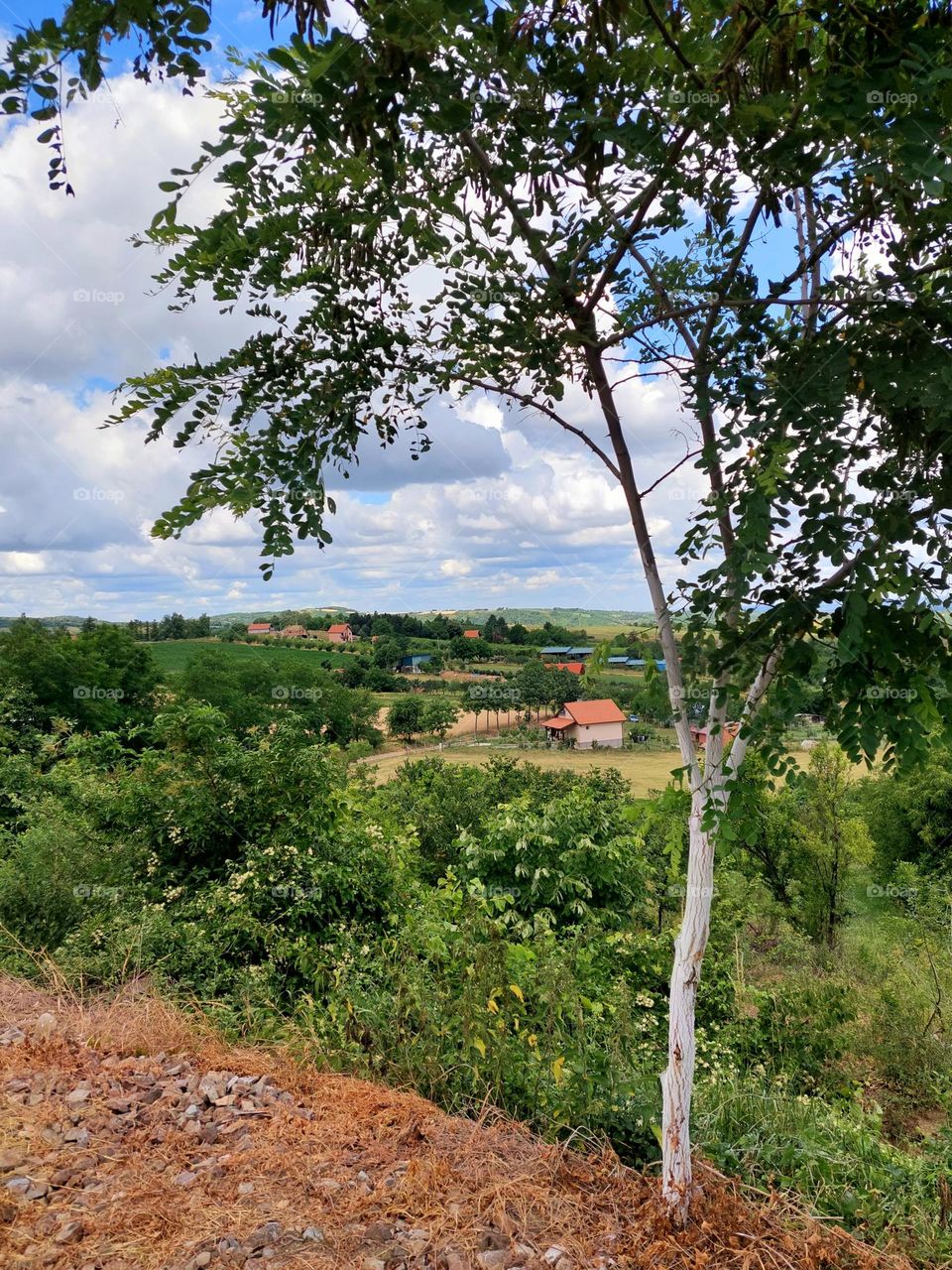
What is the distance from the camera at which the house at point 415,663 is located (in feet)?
59.1

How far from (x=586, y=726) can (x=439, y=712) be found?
18.3 ft

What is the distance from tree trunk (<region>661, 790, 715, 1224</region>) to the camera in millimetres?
2143

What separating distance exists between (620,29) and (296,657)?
55.6 ft

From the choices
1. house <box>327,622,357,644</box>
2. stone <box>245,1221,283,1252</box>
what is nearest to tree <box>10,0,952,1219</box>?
stone <box>245,1221,283,1252</box>

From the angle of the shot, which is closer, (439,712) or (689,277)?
(689,277)

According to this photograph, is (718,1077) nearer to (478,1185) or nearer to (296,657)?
(478,1185)

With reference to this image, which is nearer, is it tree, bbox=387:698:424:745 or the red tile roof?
the red tile roof

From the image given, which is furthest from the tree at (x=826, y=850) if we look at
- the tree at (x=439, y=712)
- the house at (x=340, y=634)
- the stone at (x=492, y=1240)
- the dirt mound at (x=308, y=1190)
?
the stone at (x=492, y=1240)

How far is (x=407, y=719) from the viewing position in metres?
26.4

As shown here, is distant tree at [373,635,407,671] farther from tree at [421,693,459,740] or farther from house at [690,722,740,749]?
house at [690,722,740,749]

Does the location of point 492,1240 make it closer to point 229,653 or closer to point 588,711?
point 588,711

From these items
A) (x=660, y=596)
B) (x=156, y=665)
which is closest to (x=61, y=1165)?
(x=660, y=596)

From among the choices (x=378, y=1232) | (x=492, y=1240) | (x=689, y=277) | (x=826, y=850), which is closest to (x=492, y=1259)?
(x=492, y=1240)

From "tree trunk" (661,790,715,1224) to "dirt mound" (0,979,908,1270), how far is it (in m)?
0.11
